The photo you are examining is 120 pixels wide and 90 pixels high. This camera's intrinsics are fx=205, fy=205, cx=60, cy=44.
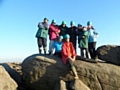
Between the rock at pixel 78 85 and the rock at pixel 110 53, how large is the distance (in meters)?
2.74

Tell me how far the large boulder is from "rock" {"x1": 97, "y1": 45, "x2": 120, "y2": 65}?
0.65 m

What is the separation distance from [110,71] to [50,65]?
3862 millimetres

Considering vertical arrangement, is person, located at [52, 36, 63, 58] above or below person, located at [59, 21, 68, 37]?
below

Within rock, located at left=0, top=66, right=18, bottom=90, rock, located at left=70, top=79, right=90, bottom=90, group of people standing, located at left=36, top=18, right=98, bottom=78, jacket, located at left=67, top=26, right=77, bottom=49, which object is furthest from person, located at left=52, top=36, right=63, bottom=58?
rock, located at left=0, top=66, right=18, bottom=90

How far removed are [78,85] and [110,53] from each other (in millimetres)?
3493

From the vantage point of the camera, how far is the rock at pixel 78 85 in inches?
483

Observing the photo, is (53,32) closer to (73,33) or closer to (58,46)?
(58,46)

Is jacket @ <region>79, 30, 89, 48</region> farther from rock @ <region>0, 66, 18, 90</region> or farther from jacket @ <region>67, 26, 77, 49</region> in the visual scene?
rock @ <region>0, 66, 18, 90</region>

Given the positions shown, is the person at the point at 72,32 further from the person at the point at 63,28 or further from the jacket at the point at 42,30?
the jacket at the point at 42,30

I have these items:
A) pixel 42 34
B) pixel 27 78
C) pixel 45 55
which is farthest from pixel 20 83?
pixel 42 34

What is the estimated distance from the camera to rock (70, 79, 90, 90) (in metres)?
12.3

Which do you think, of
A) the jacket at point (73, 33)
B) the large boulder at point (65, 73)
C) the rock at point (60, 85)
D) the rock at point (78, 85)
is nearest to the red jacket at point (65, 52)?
the large boulder at point (65, 73)

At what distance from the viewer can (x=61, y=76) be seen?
42.7 feet

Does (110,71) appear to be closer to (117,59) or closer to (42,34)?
(117,59)
